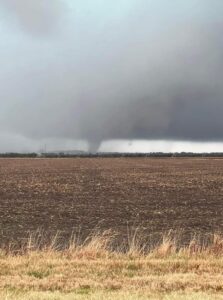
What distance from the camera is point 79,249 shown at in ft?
51.5

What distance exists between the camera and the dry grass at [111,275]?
9.70 metres

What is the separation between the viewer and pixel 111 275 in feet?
38.1

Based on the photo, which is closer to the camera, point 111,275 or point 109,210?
point 111,275

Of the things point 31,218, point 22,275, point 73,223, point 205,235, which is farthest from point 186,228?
point 22,275

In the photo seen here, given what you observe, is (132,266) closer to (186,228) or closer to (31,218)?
(186,228)

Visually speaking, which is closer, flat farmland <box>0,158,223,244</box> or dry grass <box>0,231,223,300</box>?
dry grass <box>0,231,223,300</box>

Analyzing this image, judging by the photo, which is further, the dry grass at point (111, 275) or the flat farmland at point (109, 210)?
the flat farmland at point (109, 210)

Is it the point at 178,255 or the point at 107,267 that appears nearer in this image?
the point at 107,267

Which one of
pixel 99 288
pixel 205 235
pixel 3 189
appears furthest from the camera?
pixel 3 189

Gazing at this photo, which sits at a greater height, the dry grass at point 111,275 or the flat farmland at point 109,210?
the dry grass at point 111,275

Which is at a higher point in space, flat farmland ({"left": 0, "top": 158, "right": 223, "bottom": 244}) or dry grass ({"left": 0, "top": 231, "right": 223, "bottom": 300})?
dry grass ({"left": 0, "top": 231, "right": 223, "bottom": 300})

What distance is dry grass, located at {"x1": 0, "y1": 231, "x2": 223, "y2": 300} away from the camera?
9.70 meters

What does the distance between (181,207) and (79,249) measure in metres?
19.4

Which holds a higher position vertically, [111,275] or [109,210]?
[111,275]
